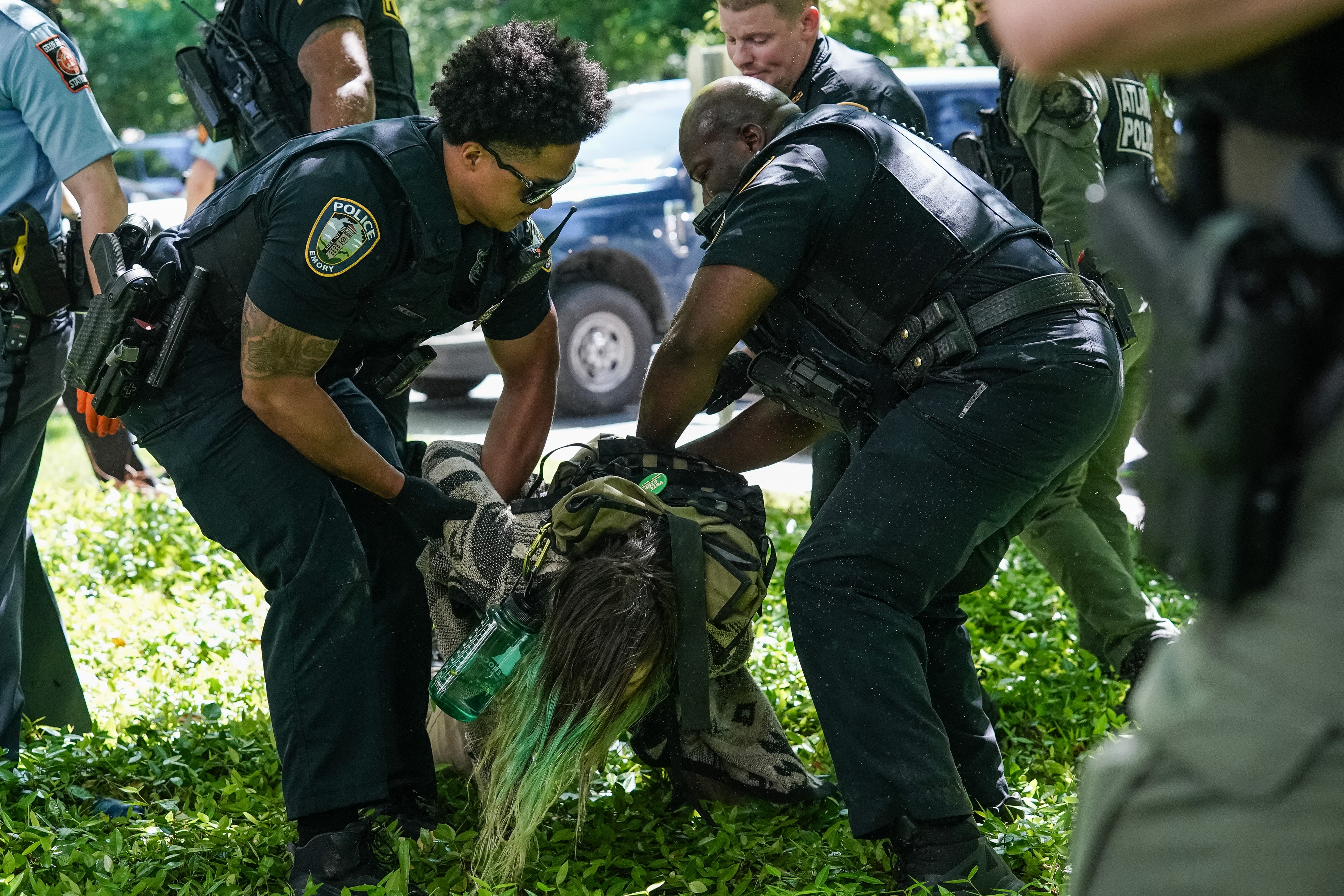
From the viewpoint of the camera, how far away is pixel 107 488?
6.26 meters

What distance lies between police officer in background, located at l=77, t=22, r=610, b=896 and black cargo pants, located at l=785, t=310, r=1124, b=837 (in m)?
0.90

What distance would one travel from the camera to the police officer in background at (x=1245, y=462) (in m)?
1.06

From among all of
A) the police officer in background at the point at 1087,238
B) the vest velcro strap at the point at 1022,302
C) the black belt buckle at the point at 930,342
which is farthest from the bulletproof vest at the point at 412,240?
the police officer in background at the point at 1087,238

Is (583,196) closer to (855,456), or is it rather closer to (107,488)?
(107,488)

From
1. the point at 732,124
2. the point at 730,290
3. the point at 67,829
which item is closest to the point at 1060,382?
the point at 730,290

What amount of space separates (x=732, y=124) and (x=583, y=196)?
186 inches

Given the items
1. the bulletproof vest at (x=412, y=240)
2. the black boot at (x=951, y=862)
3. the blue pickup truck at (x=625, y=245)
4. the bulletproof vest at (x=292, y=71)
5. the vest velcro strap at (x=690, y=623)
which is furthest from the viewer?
the blue pickup truck at (x=625, y=245)

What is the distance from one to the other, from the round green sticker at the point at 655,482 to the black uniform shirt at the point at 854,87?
1.63 m

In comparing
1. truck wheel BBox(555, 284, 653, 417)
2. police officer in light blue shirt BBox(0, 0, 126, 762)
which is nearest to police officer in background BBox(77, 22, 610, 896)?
police officer in light blue shirt BBox(0, 0, 126, 762)

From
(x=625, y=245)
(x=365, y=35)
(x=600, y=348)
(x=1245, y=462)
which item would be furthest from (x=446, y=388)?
(x=1245, y=462)

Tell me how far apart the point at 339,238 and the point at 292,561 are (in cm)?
69

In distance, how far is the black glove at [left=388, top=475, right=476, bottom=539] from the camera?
2.89m

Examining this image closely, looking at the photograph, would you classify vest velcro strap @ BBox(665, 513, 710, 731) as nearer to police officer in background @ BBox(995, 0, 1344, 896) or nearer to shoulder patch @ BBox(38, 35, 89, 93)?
police officer in background @ BBox(995, 0, 1344, 896)

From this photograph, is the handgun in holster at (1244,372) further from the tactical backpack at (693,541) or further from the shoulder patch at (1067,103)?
the shoulder patch at (1067,103)
